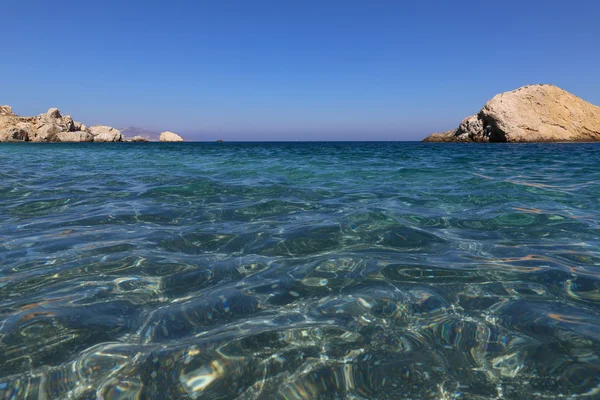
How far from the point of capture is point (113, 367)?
186 cm

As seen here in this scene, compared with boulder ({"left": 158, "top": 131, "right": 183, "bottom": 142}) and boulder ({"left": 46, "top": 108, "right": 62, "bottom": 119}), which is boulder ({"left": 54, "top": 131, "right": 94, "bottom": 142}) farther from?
boulder ({"left": 158, "top": 131, "right": 183, "bottom": 142})

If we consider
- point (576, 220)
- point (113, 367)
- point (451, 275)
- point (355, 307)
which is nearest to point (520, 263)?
point (451, 275)

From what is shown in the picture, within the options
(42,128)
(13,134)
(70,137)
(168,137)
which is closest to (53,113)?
(42,128)

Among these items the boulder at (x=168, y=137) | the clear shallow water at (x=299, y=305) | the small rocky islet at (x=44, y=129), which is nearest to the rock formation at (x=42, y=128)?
the small rocky islet at (x=44, y=129)

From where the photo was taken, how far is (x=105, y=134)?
81875 millimetres

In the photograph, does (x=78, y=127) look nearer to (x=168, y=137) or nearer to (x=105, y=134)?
(x=105, y=134)

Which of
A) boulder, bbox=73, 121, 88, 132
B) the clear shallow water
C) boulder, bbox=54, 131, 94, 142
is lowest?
the clear shallow water

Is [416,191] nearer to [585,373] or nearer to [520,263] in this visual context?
[520,263]

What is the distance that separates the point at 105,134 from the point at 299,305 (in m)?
93.8

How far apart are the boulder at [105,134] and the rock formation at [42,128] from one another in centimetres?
43

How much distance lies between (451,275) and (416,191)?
531 cm

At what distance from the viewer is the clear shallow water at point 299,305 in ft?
5.87

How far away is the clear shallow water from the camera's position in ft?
5.87

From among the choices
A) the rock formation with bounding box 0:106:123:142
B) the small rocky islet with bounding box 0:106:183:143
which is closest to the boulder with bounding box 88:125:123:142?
the small rocky islet with bounding box 0:106:183:143
